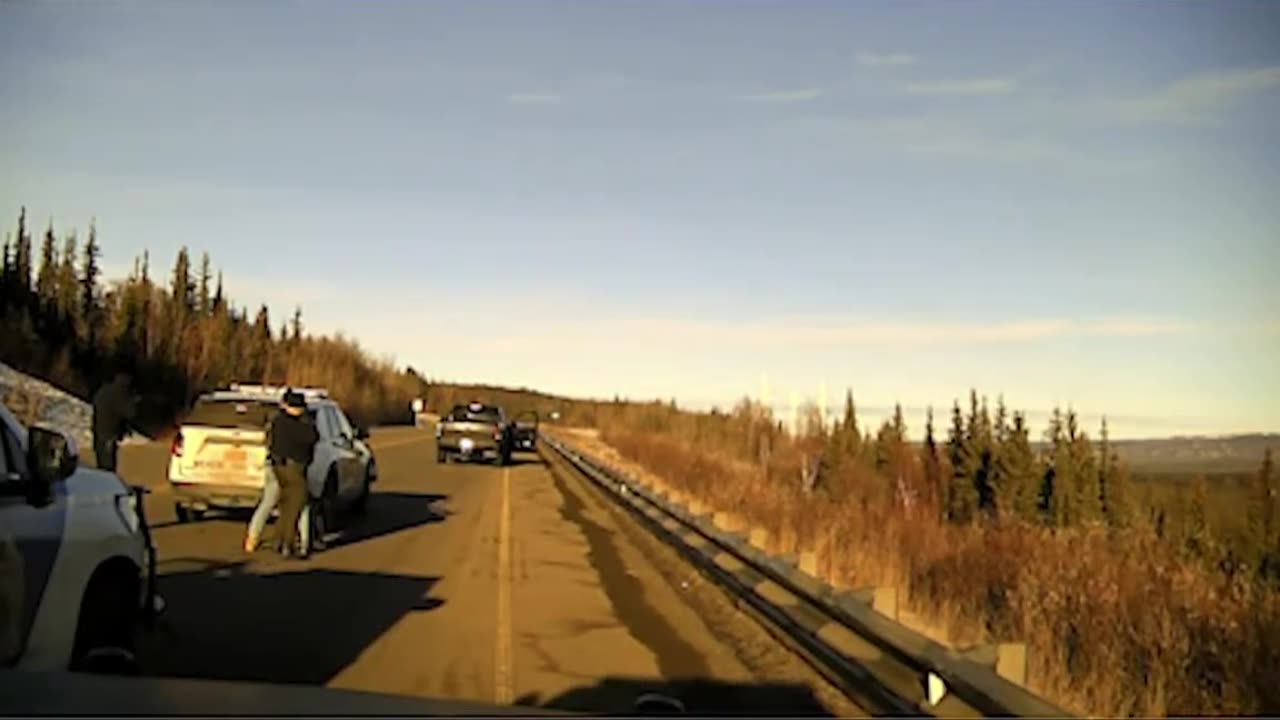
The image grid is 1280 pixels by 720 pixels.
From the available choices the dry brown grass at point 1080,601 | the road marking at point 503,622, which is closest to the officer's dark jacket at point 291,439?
the road marking at point 503,622

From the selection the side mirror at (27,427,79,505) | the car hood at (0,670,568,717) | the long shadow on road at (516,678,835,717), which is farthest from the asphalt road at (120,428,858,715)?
the car hood at (0,670,568,717)

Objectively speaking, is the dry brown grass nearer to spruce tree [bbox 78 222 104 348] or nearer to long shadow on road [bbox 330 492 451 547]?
long shadow on road [bbox 330 492 451 547]

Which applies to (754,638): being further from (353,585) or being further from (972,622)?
(353,585)

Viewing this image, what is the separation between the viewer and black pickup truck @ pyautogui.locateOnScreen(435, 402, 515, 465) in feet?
151

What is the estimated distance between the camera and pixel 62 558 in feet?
23.5

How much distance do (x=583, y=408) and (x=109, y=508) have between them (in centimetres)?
14009

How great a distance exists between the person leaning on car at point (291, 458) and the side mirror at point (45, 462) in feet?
31.1

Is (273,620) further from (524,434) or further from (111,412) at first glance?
(524,434)

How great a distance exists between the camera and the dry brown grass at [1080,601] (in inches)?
361

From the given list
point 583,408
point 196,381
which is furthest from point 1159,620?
point 583,408

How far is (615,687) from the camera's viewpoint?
9320 mm

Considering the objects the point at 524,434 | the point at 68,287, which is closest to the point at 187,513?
the point at 524,434

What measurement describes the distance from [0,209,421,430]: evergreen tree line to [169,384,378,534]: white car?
3447 centimetres

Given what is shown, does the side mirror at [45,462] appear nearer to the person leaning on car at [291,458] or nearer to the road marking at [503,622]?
the road marking at [503,622]
